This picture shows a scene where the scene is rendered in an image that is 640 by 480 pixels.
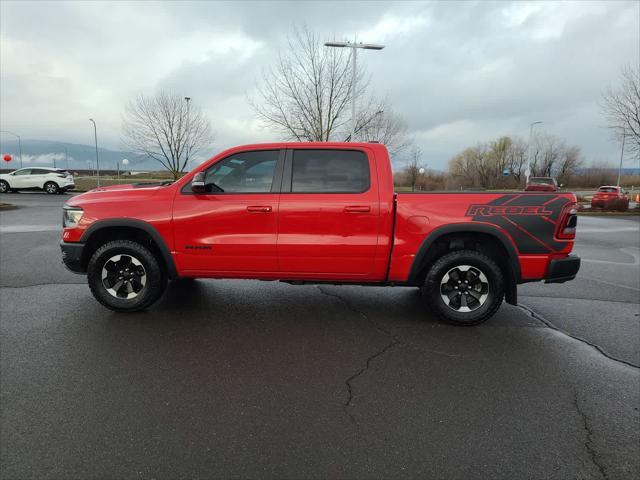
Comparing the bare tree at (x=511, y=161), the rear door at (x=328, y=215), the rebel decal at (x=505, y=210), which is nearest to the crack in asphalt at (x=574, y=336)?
the rebel decal at (x=505, y=210)

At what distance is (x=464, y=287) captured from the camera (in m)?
4.21

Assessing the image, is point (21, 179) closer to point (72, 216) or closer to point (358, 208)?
point (72, 216)

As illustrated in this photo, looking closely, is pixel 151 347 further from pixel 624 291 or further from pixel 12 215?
pixel 12 215

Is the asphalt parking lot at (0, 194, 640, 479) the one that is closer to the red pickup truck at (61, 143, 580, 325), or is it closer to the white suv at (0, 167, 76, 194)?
the red pickup truck at (61, 143, 580, 325)

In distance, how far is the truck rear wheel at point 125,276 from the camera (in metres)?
4.36

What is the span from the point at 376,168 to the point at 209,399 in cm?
274

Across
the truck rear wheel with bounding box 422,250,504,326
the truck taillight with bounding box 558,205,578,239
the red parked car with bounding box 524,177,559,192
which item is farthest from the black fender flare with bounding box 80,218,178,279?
the red parked car with bounding box 524,177,559,192

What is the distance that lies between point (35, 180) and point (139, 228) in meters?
28.1

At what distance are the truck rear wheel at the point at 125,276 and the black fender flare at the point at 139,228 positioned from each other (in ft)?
0.51

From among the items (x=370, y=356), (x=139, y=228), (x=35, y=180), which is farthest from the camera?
(x=35, y=180)

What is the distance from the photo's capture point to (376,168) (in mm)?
4219

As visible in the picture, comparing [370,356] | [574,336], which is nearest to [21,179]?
[370,356]

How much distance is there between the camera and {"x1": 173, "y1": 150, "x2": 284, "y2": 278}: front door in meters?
4.19

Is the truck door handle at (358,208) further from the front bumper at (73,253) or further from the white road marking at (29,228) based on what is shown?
the white road marking at (29,228)
